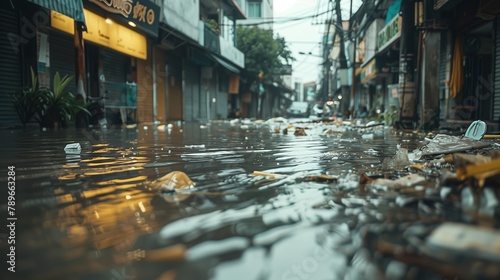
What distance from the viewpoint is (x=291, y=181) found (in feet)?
7.28

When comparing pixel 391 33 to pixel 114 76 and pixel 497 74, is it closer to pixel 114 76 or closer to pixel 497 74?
pixel 497 74

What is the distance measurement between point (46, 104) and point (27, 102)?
31 cm

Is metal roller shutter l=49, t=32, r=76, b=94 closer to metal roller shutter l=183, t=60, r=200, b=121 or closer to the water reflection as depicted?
the water reflection

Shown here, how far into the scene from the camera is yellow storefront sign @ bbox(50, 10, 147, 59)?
27.9 ft

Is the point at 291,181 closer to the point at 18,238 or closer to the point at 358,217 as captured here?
the point at 358,217

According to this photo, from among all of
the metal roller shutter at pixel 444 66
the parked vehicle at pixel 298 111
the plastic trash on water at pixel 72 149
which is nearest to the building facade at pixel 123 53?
the plastic trash on water at pixel 72 149

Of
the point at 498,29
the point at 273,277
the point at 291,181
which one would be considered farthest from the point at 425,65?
the point at 273,277

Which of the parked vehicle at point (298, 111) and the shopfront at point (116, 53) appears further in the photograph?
the parked vehicle at point (298, 111)

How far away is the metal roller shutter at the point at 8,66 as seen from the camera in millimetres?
7316

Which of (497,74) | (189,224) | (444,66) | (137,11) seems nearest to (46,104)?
(137,11)

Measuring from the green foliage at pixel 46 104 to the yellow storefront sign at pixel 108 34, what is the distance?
66.4 inches

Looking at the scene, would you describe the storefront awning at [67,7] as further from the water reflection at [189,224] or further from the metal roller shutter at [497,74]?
the metal roller shutter at [497,74]

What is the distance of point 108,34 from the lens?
34.0 ft

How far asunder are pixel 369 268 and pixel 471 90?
34.6 feet
